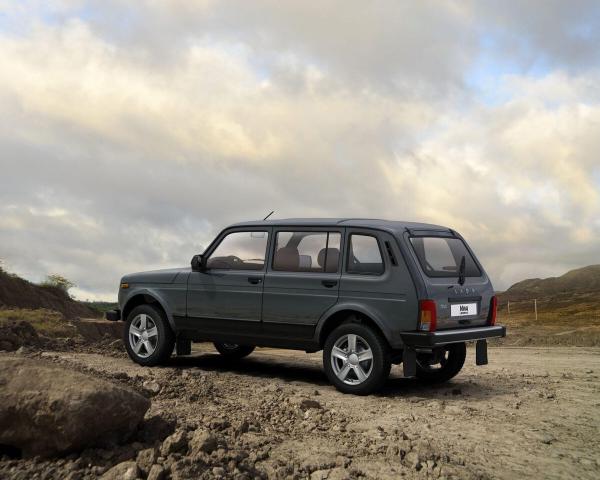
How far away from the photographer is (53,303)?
3023 cm

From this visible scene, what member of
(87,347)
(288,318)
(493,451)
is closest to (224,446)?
(493,451)

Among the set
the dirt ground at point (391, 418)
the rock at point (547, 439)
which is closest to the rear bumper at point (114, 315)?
the dirt ground at point (391, 418)

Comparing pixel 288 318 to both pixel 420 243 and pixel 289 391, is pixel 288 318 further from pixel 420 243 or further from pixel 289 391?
pixel 420 243

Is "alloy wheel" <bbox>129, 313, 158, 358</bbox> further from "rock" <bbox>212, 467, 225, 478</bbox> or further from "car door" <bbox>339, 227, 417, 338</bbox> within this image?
"rock" <bbox>212, 467, 225, 478</bbox>

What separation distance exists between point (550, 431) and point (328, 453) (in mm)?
2467

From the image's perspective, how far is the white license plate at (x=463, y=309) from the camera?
8333mm

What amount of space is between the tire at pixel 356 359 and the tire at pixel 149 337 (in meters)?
2.65

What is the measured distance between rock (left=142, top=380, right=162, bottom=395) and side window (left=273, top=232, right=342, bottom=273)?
217 centimetres

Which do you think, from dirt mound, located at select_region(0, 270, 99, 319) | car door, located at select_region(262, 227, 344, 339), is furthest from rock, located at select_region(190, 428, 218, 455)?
dirt mound, located at select_region(0, 270, 99, 319)

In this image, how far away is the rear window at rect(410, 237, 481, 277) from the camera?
8.52 meters

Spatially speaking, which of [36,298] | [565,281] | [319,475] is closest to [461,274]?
[319,475]

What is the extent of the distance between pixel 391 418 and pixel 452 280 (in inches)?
84.3

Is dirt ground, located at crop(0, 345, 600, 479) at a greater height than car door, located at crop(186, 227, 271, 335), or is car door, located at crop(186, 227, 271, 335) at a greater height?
car door, located at crop(186, 227, 271, 335)

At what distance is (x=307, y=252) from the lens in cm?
898
